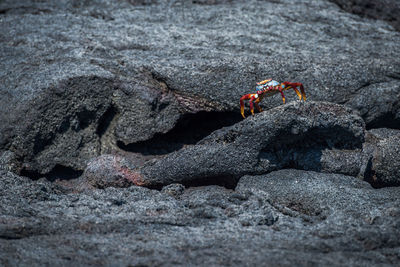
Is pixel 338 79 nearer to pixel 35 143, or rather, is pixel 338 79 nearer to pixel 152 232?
pixel 152 232

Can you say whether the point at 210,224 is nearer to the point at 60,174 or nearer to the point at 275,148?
the point at 275,148

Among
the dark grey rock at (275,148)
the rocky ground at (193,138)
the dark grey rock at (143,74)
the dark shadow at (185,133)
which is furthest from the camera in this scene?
the dark shadow at (185,133)

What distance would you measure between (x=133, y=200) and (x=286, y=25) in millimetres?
2480

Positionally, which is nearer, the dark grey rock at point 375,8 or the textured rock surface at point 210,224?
the textured rock surface at point 210,224

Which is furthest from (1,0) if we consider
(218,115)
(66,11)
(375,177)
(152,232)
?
(375,177)

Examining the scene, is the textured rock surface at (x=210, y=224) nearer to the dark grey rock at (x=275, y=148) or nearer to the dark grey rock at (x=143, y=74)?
the dark grey rock at (x=275, y=148)

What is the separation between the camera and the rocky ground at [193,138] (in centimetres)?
232

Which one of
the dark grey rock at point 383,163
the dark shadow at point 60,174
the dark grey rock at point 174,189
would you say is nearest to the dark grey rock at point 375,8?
the dark grey rock at point 383,163

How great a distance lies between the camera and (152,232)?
2400 mm

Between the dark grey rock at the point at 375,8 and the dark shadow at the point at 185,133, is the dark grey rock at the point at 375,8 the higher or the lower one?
the higher one

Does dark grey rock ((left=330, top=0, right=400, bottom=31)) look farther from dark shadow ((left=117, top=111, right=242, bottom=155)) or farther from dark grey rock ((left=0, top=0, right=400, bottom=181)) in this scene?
dark shadow ((left=117, top=111, right=242, bottom=155))

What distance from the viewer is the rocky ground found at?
7.60 ft

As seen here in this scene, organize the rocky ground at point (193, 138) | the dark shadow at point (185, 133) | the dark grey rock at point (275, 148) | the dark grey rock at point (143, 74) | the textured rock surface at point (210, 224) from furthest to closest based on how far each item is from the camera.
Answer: the dark shadow at point (185, 133) < the dark grey rock at point (143, 74) < the dark grey rock at point (275, 148) < the rocky ground at point (193, 138) < the textured rock surface at point (210, 224)

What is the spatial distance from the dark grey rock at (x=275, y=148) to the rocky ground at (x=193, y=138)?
0.01 m
